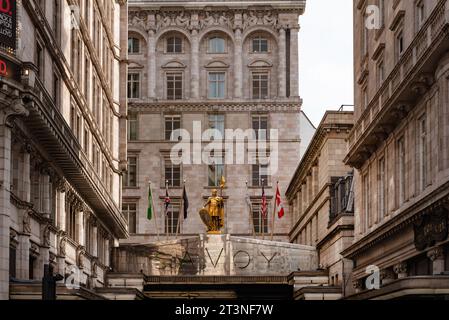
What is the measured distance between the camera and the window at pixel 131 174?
9881 centimetres

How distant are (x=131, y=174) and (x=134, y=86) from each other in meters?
9.66

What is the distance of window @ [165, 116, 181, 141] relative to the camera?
100312mm

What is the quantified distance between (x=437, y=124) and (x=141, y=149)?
227 ft

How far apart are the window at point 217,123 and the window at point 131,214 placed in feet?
36.5

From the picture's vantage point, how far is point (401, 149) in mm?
41031

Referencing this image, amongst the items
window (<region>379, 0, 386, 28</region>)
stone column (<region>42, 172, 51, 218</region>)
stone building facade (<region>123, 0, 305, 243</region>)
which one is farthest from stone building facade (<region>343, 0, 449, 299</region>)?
stone building facade (<region>123, 0, 305, 243</region>)

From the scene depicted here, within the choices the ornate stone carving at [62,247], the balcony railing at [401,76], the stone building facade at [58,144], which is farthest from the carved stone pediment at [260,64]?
the ornate stone carving at [62,247]

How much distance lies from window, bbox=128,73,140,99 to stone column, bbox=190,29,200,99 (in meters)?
5.73

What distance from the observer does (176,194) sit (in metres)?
99.3

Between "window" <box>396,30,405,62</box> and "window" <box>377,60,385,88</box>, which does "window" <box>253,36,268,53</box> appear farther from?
"window" <box>396,30,405,62</box>

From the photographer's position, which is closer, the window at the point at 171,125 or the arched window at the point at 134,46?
the window at the point at 171,125

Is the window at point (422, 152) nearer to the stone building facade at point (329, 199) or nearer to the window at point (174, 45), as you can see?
the stone building facade at point (329, 199)

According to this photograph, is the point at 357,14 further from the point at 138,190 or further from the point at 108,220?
the point at 138,190

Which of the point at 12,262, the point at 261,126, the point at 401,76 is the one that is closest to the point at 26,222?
the point at 12,262
